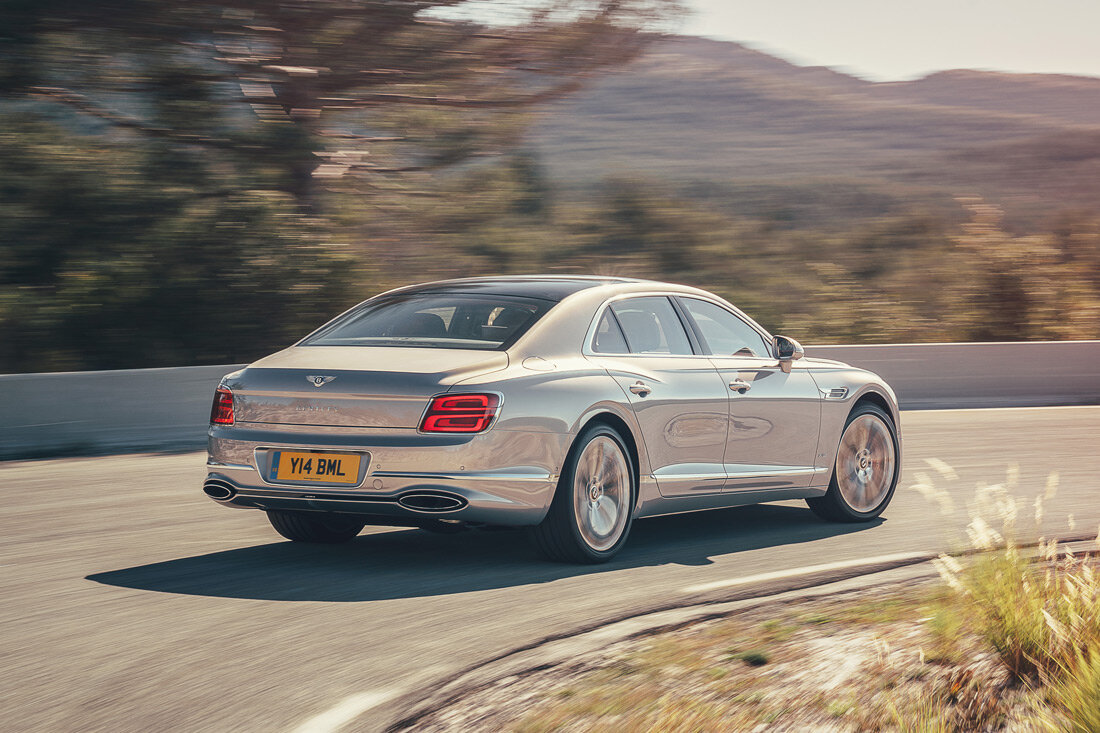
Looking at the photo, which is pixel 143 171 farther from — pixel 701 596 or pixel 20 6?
pixel 701 596

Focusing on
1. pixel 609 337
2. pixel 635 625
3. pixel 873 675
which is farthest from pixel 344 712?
pixel 609 337

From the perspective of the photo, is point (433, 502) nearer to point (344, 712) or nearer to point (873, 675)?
point (344, 712)

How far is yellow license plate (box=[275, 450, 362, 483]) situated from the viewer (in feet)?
21.5

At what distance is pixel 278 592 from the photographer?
6496mm

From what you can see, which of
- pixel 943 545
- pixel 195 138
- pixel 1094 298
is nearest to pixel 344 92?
pixel 195 138

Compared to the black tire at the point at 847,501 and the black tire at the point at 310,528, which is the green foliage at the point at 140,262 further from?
the black tire at the point at 847,501

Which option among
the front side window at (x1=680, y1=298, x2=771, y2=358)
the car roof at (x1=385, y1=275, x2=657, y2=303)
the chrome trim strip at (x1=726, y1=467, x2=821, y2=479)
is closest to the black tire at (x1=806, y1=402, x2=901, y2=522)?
the chrome trim strip at (x1=726, y1=467, x2=821, y2=479)

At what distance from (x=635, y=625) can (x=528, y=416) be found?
1281 millimetres

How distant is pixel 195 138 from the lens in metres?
19.9

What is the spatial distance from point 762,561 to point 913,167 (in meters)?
92.2

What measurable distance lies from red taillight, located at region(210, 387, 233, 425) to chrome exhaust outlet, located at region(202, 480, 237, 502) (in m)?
0.31

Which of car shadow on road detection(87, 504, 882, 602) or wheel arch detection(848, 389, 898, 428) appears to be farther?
wheel arch detection(848, 389, 898, 428)

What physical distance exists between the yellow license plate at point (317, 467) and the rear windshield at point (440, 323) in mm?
802

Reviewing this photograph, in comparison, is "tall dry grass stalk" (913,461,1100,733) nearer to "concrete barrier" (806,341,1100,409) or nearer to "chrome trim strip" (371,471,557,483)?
"chrome trim strip" (371,471,557,483)
